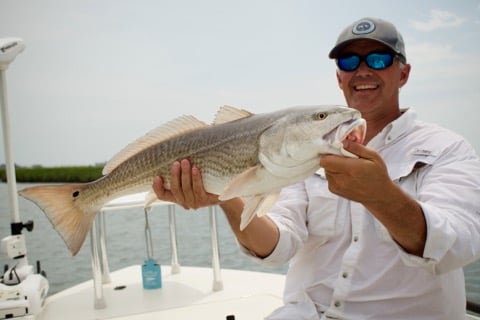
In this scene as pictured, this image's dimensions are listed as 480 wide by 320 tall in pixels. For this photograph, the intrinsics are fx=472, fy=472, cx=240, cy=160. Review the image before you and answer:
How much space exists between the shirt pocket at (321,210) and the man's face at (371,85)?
537mm

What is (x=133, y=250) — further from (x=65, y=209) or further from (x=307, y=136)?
(x=307, y=136)

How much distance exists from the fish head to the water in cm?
879

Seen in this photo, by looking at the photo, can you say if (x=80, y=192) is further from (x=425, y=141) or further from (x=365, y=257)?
(x=425, y=141)

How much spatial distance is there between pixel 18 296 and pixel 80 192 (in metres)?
2.30

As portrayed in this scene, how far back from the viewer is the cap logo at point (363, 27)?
3.01 m

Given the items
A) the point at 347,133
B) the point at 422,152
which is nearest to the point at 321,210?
the point at 422,152

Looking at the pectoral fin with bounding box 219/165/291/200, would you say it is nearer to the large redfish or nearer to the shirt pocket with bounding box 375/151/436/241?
the large redfish

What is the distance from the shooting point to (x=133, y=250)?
17953 mm

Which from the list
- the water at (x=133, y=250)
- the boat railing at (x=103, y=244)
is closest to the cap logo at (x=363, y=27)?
the boat railing at (x=103, y=244)

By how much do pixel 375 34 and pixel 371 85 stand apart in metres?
0.32

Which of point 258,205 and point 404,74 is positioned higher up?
point 404,74

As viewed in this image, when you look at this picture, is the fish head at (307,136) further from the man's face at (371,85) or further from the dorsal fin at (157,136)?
the man's face at (371,85)

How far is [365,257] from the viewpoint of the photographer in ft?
8.98

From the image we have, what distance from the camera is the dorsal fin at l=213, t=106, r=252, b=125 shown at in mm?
2698
